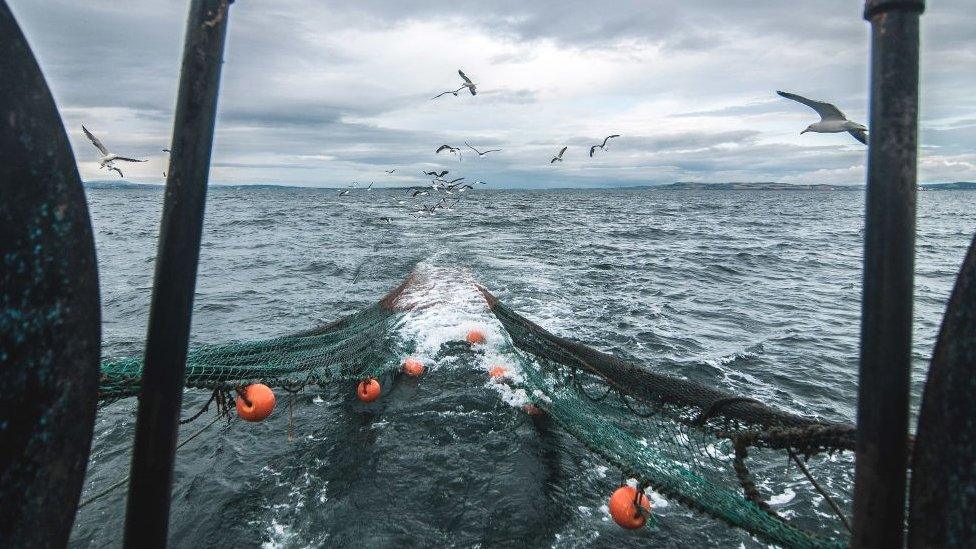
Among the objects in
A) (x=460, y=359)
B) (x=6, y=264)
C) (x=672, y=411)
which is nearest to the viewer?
(x=6, y=264)

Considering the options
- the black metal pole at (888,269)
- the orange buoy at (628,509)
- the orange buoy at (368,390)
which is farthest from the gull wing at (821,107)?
the orange buoy at (368,390)

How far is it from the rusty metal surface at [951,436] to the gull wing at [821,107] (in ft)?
11.9

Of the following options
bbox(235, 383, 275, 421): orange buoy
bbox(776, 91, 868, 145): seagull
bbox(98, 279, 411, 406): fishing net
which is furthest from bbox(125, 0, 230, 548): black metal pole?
bbox(776, 91, 868, 145): seagull

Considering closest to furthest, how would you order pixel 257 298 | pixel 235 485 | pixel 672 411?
1. pixel 672 411
2. pixel 235 485
3. pixel 257 298

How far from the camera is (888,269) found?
74.5 inches

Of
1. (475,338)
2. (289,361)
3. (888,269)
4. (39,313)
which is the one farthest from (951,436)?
(475,338)

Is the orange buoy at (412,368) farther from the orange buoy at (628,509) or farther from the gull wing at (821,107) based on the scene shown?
the gull wing at (821,107)

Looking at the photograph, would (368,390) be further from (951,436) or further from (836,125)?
(951,436)

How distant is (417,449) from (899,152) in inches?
285

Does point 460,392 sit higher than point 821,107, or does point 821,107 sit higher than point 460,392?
point 821,107

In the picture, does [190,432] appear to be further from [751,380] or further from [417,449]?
[751,380]

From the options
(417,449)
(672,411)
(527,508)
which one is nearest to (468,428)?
(417,449)

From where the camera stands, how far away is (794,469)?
8.00 metres

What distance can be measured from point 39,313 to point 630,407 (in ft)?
18.7
